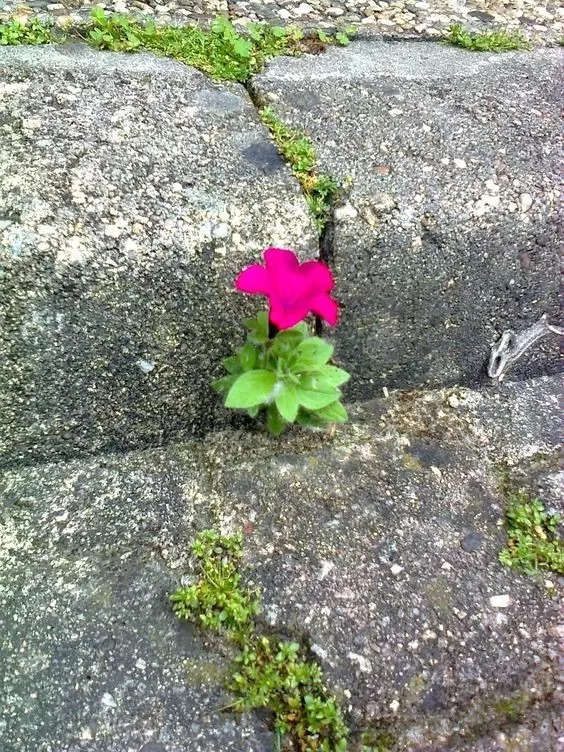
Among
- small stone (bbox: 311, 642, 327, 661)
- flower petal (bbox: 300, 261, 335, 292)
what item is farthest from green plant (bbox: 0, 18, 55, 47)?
small stone (bbox: 311, 642, 327, 661)

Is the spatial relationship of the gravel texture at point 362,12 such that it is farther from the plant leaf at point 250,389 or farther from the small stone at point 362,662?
the small stone at point 362,662

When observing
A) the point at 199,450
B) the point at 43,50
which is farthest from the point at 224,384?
the point at 43,50

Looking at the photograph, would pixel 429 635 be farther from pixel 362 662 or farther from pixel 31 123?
pixel 31 123

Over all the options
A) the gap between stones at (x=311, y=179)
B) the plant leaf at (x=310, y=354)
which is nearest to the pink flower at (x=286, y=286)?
the plant leaf at (x=310, y=354)

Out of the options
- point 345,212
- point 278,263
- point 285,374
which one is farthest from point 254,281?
point 345,212

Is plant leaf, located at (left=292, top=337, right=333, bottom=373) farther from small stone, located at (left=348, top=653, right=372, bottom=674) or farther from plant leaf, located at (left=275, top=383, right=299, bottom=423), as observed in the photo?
small stone, located at (left=348, top=653, right=372, bottom=674)
